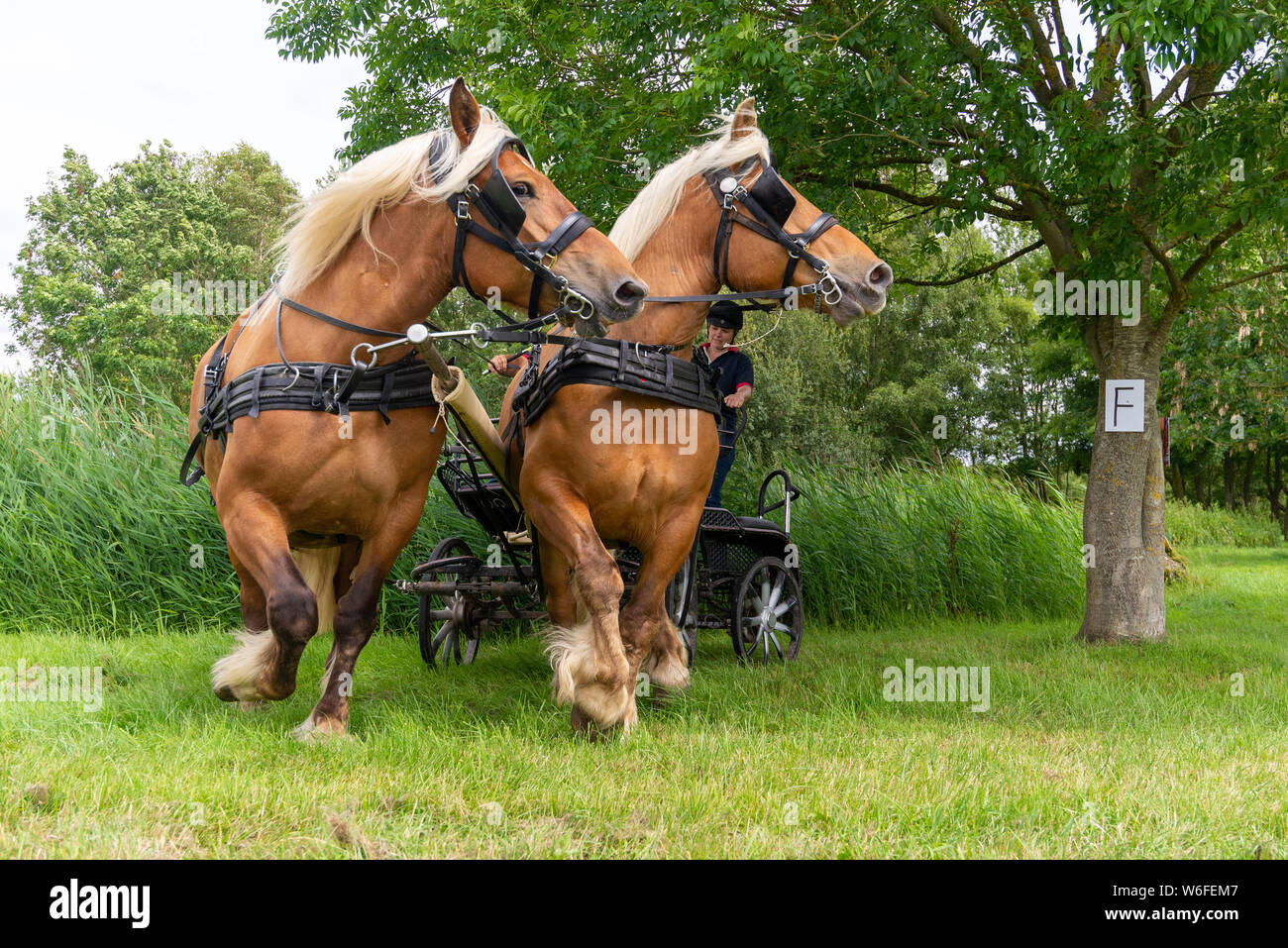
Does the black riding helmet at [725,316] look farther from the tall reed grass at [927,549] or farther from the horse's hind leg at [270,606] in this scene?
the tall reed grass at [927,549]

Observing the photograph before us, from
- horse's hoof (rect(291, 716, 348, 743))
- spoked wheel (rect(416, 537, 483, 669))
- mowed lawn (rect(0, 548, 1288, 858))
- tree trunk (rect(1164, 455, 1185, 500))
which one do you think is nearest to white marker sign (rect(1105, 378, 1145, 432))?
mowed lawn (rect(0, 548, 1288, 858))

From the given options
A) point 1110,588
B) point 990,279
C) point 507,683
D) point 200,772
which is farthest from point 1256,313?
point 200,772

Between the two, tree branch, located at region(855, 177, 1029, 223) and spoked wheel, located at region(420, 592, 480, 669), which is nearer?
spoked wheel, located at region(420, 592, 480, 669)

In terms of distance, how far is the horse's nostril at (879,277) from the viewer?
13.8 ft

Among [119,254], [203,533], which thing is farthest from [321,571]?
[119,254]

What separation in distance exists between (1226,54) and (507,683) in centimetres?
487

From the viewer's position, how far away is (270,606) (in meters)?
3.71

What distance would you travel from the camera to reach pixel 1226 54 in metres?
4.77

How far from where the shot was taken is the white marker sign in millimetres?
7156

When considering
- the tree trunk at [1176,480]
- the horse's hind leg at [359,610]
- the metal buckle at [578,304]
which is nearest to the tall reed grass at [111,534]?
the horse's hind leg at [359,610]

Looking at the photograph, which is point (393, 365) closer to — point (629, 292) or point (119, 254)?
point (629, 292)

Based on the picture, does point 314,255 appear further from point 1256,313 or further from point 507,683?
point 1256,313

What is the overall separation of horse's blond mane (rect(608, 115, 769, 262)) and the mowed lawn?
2140 millimetres

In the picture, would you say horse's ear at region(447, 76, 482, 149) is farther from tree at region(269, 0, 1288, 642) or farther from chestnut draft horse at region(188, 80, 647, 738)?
tree at region(269, 0, 1288, 642)
